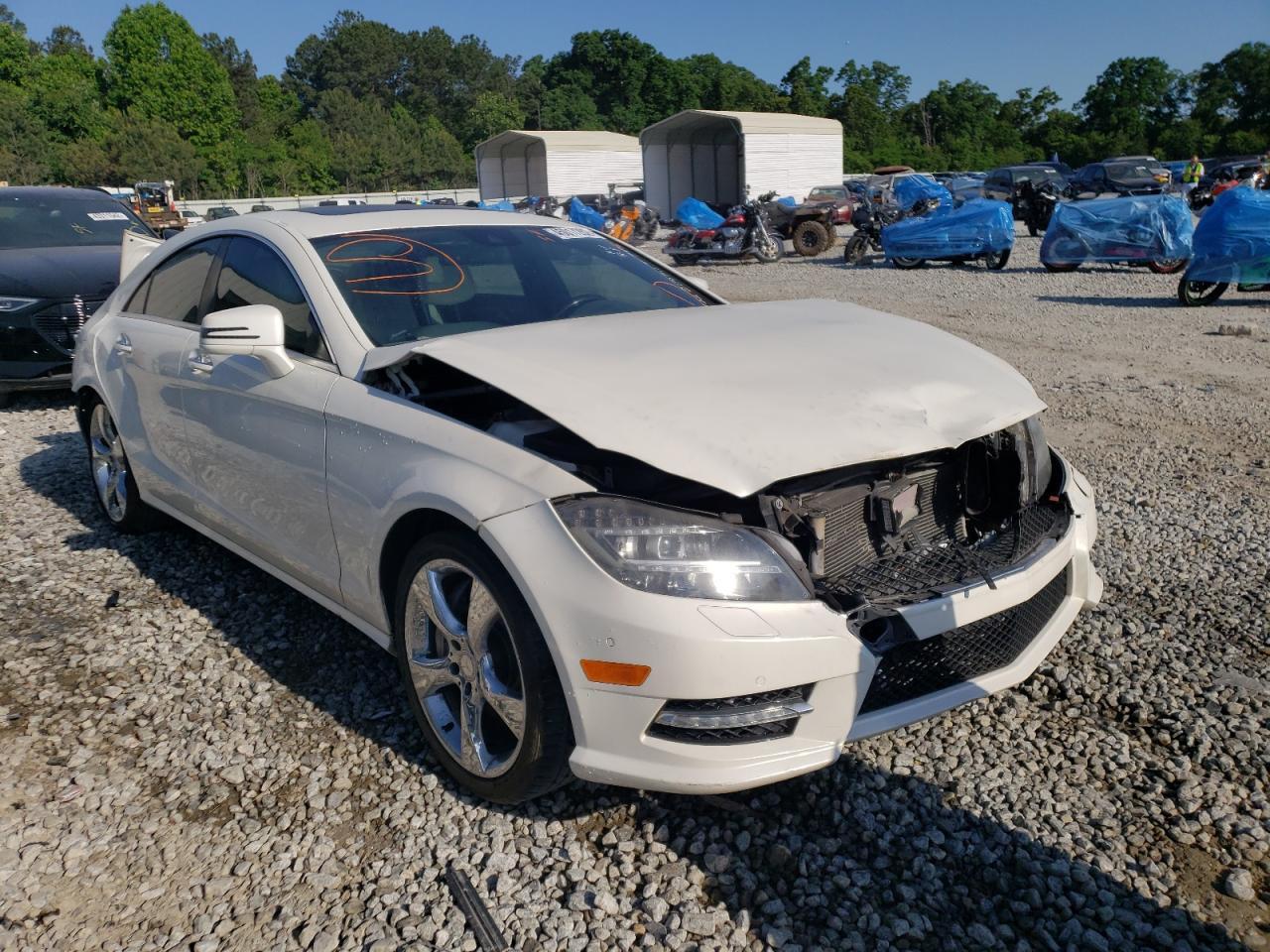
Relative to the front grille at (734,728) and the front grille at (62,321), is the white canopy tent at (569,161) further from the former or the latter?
the front grille at (734,728)

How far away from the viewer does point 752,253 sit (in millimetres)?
21438

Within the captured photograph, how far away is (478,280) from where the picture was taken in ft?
11.6

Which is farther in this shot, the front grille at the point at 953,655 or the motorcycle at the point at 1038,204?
the motorcycle at the point at 1038,204

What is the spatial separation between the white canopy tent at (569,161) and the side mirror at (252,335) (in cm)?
3842

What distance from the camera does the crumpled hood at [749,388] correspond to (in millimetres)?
2316

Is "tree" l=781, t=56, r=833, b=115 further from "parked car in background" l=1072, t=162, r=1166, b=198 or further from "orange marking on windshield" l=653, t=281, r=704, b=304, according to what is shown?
"orange marking on windshield" l=653, t=281, r=704, b=304

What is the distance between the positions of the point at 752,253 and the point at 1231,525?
1764 cm

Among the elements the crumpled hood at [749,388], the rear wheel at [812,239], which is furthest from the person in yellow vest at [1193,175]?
the crumpled hood at [749,388]

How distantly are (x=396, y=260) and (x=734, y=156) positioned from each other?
37725 millimetres

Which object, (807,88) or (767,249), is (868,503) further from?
(807,88)

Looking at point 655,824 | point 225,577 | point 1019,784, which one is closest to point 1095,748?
point 1019,784

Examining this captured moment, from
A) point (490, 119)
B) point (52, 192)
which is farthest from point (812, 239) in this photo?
point (490, 119)

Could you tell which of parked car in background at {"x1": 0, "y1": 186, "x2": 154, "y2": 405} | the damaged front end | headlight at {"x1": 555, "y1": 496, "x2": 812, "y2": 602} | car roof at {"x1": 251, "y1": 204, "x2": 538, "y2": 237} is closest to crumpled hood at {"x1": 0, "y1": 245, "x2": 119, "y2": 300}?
parked car in background at {"x1": 0, "y1": 186, "x2": 154, "y2": 405}

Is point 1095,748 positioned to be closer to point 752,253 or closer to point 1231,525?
point 1231,525
